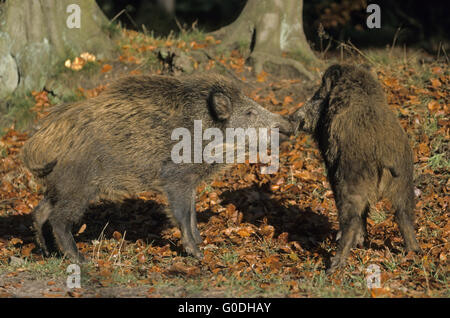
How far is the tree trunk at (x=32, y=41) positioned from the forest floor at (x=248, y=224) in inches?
11.8

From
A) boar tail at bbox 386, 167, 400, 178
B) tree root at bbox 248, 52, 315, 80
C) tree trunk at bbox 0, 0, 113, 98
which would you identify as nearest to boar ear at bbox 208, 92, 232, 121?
boar tail at bbox 386, 167, 400, 178

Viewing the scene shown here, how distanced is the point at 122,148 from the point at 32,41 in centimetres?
481

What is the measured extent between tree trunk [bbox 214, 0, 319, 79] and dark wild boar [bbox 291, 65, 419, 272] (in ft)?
15.3

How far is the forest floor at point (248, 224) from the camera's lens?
500 centimetres

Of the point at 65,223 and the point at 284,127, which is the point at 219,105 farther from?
the point at 65,223

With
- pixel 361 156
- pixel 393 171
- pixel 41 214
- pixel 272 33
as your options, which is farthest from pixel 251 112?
pixel 272 33

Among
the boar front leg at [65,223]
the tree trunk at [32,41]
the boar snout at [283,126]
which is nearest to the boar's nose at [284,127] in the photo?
the boar snout at [283,126]

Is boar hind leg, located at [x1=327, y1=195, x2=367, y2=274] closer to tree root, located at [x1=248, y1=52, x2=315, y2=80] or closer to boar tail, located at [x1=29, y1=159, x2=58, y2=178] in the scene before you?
boar tail, located at [x1=29, y1=159, x2=58, y2=178]

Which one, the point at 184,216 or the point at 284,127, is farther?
the point at 284,127

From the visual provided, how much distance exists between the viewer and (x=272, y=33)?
33.7 ft

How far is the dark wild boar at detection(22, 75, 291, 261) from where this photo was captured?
5.69 metres

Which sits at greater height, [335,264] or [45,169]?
[45,169]
